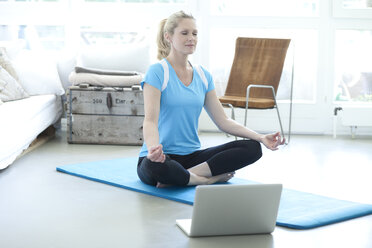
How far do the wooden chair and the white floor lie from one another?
74cm

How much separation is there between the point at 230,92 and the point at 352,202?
2275 mm

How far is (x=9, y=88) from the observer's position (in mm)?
4254

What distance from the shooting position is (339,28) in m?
5.14

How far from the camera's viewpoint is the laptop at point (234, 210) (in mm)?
1989

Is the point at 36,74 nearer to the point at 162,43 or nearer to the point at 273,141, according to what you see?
the point at 162,43

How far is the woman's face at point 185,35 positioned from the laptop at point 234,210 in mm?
978

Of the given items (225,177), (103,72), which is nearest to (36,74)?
(103,72)

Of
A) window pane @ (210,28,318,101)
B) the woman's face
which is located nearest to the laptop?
the woman's face

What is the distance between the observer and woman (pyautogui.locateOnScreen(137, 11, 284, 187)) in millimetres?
2715

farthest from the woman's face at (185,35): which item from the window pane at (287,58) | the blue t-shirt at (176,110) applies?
the window pane at (287,58)

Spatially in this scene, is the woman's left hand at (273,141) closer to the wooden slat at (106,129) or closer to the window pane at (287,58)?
the wooden slat at (106,129)

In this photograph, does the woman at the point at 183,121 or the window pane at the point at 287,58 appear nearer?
the woman at the point at 183,121

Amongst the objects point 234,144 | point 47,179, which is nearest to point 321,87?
point 234,144

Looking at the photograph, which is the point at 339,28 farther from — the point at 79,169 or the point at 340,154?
the point at 79,169
